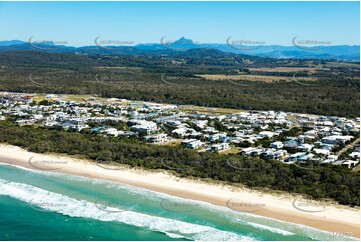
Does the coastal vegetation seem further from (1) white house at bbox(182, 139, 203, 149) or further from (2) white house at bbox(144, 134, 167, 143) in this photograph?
(1) white house at bbox(182, 139, 203, 149)

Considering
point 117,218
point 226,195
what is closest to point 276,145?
point 226,195

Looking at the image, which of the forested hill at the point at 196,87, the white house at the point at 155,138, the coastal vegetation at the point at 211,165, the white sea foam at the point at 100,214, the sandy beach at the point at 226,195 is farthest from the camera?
the forested hill at the point at 196,87

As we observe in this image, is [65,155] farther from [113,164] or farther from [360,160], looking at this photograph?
[360,160]

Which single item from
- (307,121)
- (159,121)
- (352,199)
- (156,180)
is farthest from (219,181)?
(307,121)

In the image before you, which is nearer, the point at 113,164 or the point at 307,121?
the point at 113,164

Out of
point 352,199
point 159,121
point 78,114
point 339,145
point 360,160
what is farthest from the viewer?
point 78,114

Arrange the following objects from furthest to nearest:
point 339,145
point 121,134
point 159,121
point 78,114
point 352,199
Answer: point 78,114 → point 159,121 → point 121,134 → point 339,145 → point 352,199

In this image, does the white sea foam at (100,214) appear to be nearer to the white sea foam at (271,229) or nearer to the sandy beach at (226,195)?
the white sea foam at (271,229)

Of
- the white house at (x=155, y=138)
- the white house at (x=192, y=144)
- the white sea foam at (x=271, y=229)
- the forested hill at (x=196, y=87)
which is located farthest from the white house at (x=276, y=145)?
the forested hill at (x=196, y=87)
